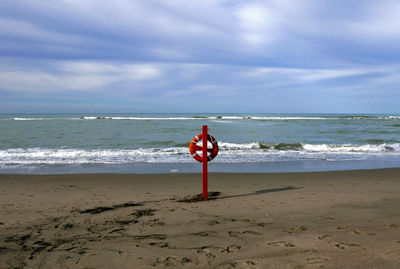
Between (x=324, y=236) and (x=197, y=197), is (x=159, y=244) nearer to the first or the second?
(x=324, y=236)

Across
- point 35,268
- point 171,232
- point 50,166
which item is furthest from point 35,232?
point 50,166

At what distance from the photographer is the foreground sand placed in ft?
8.91

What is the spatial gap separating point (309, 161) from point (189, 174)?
495 centimetres

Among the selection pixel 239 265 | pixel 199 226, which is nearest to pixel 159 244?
pixel 199 226

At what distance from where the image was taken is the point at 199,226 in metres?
3.68

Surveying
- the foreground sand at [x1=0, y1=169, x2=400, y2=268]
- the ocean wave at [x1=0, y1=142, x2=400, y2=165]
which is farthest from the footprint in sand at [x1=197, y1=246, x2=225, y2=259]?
the ocean wave at [x1=0, y1=142, x2=400, y2=165]

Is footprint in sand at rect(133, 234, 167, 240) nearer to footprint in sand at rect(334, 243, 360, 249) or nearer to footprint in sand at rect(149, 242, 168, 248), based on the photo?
footprint in sand at rect(149, 242, 168, 248)

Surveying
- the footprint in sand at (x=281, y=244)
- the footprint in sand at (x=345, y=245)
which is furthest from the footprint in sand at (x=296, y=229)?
the footprint in sand at (x=345, y=245)

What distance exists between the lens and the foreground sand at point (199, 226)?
2.72 meters

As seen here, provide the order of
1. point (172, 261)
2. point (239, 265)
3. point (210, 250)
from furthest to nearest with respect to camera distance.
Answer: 1. point (210, 250)
2. point (172, 261)
3. point (239, 265)

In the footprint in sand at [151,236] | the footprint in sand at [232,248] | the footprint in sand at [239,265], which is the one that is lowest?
the footprint in sand at [151,236]

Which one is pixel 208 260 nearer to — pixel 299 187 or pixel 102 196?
pixel 102 196

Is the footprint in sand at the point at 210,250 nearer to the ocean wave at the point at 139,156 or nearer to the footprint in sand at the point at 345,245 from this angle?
the footprint in sand at the point at 345,245

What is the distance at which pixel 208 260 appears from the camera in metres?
2.70
